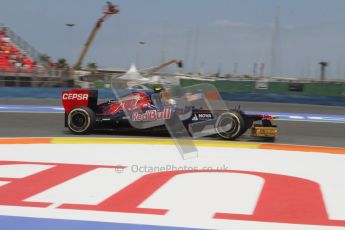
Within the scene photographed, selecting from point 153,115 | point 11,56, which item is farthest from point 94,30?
point 153,115

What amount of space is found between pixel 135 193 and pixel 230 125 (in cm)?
447

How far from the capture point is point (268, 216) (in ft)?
13.8

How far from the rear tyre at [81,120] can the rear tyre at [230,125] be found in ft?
→ 8.39

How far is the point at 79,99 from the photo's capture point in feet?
32.1

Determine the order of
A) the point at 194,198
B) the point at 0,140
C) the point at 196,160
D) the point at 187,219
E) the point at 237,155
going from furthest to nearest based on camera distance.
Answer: the point at 0,140 → the point at 237,155 → the point at 196,160 → the point at 194,198 → the point at 187,219

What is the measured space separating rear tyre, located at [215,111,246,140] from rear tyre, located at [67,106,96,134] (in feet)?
8.39

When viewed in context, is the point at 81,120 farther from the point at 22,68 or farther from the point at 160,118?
the point at 22,68

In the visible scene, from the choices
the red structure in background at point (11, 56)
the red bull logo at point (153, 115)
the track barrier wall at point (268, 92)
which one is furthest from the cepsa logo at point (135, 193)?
the red structure in background at point (11, 56)

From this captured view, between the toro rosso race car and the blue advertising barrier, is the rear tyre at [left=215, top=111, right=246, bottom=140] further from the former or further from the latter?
the blue advertising barrier

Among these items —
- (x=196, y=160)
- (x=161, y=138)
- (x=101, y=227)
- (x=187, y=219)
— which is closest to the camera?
(x=101, y=227)

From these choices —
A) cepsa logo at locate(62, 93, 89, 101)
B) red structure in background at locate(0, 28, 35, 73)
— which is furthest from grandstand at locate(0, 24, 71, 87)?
cepsa logo at locate(62, 93, 89, 101)

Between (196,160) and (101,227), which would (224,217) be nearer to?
(101,227)

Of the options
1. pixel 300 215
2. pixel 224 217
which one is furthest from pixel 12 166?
pixel 300 215

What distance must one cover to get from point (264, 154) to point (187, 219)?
3.88m
